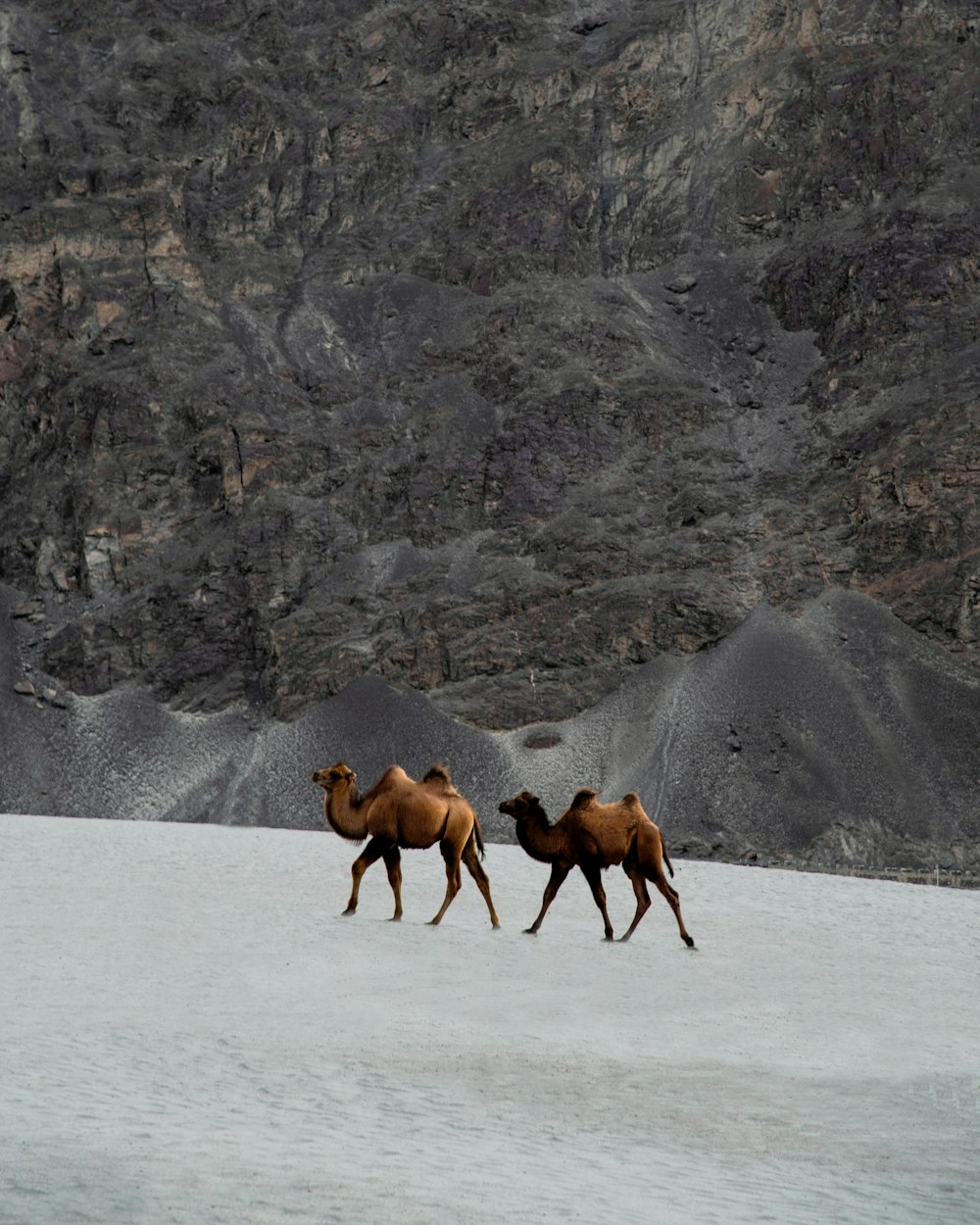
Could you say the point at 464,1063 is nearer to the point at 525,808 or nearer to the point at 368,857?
the point at 525,808

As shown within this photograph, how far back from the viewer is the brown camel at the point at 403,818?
632 inches

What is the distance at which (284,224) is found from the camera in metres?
90.2

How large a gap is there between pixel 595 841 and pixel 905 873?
29.5 metres

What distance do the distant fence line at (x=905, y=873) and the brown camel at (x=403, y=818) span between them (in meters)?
26.0

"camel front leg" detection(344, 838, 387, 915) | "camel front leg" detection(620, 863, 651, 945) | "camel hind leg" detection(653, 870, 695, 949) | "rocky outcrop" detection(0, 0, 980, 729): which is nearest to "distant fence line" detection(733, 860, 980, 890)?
"rocky outcrop" detection(0, 0, 980, 729)

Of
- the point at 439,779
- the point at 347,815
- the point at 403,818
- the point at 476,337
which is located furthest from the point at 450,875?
the point at 476,337

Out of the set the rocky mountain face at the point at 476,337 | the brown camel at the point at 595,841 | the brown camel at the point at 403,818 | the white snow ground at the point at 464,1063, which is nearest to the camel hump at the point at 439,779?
the brown camel at the point at 403,818

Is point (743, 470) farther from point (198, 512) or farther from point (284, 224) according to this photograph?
point (284, 224)

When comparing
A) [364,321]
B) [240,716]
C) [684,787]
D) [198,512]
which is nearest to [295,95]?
[364,321]

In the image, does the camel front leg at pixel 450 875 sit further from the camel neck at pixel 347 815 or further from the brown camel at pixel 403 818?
the camel neck at pixel 347 815

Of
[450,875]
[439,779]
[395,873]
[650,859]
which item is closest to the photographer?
[650,859]

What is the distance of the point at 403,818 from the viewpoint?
52.7 ft

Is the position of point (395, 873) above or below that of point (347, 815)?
below

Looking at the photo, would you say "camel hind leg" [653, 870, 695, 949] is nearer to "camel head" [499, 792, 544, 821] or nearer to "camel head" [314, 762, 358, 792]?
"camel head" [499, 792, 544, 821]
